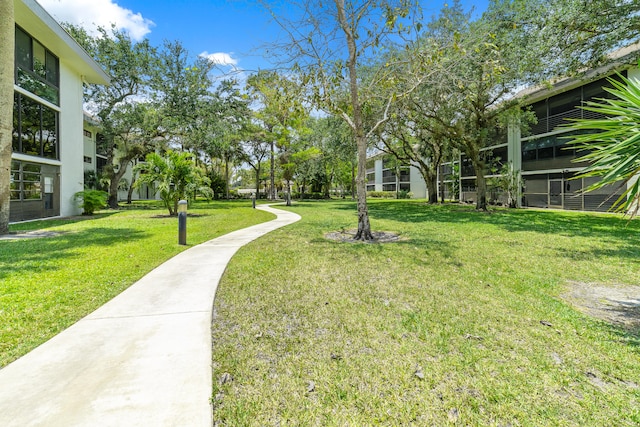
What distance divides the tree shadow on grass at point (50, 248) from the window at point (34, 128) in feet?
19.2

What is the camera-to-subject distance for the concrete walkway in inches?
78.2

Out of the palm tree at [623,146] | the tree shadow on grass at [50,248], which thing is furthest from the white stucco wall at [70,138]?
the palm tree at [623,146]

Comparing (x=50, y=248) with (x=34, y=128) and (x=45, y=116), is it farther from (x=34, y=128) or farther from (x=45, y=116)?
(x=45, y=116)

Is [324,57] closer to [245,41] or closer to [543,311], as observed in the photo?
[245,41]

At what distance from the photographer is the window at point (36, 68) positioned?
39.8 feet

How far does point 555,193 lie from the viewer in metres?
21.5

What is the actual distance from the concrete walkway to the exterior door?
25.2 metres

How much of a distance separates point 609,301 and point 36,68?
65.6 ft

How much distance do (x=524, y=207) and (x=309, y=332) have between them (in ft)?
85.8

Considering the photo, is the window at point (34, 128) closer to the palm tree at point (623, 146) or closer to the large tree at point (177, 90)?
the large tree at point (177, 90)

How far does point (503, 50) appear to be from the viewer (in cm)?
1196

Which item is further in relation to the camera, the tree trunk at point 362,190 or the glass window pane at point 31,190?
the glass window pane at point 31,190

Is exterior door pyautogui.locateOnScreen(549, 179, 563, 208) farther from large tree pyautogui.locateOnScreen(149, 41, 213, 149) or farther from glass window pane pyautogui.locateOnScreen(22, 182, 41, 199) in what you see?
glass window pane pyautogui.locateOnScreen(22, 182, 41, 199)

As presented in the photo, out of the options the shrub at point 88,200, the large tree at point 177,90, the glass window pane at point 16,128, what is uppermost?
the large tree at point 177,90
